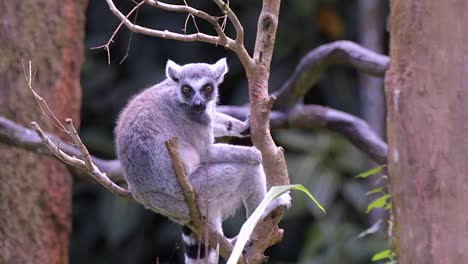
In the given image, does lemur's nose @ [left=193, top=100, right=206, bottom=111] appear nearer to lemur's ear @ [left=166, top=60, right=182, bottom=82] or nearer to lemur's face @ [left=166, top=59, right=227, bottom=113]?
lemur's face @ [left=166, top=59, right=227, bottom=113]

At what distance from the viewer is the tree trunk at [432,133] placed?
2209 mm

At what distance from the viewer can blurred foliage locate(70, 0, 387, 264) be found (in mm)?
7941

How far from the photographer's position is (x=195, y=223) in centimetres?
325

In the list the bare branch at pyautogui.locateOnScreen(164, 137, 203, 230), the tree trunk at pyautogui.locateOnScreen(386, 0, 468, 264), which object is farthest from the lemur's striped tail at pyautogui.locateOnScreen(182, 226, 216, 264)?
the tree trunk at pyautogui.locateOnScreen(386, 0, 468, 264)

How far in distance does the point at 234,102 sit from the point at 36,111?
11.0 feet

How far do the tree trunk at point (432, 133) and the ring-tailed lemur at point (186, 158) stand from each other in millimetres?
1302

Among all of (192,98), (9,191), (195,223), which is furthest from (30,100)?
(195,223)

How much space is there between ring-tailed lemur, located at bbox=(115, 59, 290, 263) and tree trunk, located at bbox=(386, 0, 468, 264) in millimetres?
1302

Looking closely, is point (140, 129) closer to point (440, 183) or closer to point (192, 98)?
point (192, 98)

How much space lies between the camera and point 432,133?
88.1 inches

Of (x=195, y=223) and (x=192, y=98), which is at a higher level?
(x=192, y=98)

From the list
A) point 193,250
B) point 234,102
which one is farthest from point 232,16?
point 234,102

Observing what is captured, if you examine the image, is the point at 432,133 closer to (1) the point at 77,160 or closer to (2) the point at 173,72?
(1) the point at 77,160

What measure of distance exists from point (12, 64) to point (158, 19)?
336 centimetres
